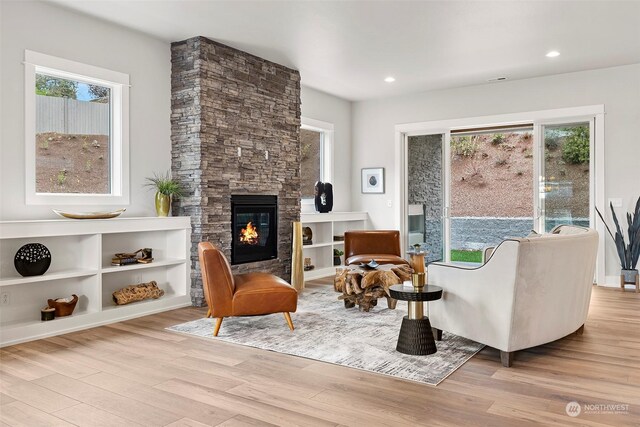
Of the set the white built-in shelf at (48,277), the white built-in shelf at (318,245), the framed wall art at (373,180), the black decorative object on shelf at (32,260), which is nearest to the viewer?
the white built-in shelf at (48,277)

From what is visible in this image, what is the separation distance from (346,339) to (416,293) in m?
0.84

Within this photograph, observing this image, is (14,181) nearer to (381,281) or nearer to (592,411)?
(381,281)

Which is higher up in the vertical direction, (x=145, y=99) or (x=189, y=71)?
(x=189, y=71)

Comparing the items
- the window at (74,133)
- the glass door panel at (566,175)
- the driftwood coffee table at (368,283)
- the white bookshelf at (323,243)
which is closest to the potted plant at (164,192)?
the window at (74,133)

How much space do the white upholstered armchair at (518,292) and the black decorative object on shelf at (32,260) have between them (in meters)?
3.14

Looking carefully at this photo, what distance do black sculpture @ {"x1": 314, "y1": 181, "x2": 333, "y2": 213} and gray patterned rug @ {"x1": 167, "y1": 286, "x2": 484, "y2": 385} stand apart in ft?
7.68

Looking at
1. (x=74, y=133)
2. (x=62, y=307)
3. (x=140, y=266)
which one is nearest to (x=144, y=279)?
(x=140, y=266)

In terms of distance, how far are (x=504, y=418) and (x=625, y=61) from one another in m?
5.58

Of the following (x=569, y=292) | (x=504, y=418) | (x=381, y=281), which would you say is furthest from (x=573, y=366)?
(x=381, y=281)

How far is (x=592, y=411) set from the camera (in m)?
2.53

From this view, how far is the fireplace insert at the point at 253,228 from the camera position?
5.71 metres

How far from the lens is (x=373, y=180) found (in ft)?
27.5

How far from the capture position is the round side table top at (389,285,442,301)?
132 inches

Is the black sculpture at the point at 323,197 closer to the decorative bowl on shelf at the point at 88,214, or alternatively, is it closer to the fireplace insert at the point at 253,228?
the fireplace insert at the point at 253,228
